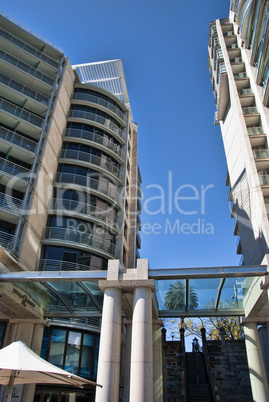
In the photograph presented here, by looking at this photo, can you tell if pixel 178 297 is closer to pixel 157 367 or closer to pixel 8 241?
pixel 157 367

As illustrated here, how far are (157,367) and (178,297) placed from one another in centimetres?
376

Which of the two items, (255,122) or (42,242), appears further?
(255,122)

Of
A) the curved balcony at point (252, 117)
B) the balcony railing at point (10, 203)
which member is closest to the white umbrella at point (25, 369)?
the balcony railing at point (10, 203)

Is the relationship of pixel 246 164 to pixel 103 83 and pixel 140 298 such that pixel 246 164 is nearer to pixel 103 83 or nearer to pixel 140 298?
pixel 140 298

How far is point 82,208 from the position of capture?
27.7 m

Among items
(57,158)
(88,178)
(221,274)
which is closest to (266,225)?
(221,274)

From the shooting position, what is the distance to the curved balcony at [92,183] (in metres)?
28.7

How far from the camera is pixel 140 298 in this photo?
42.0ft

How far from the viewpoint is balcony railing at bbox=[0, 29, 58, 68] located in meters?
30.3

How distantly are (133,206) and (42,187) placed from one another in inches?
560

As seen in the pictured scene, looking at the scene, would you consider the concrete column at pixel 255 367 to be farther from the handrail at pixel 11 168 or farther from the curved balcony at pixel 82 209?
the handrail at pixel 11 168

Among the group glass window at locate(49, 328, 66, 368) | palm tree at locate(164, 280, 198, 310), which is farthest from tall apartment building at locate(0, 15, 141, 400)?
palm tree at locate(164, 280, 198, 310)

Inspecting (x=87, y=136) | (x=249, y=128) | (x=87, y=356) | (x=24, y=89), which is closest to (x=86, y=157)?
(x=87, y=136)

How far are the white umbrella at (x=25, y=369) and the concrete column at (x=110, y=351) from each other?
2.51m
